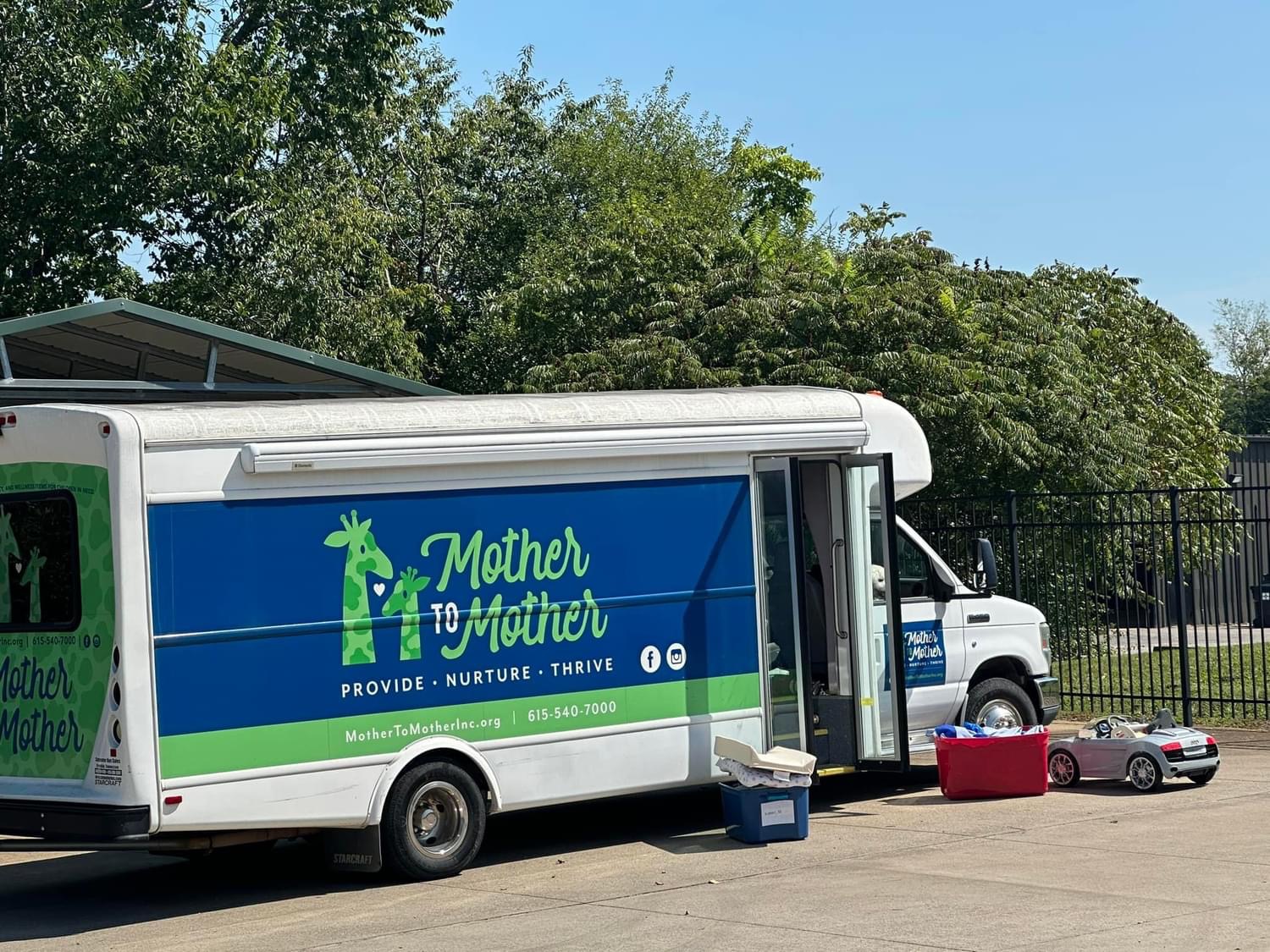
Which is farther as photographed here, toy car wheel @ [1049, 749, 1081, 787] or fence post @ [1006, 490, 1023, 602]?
fence post @ [1006, 490, 1023, 602]

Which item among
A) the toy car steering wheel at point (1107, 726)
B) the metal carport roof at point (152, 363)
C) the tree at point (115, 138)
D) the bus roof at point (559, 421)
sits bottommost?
the toy car steering wheel at point (1107, 726)

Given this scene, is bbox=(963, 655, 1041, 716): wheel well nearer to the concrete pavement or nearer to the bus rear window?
the concrete pavement

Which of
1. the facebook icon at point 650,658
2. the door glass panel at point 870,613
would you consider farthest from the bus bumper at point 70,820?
the door glass panel at point 870,613

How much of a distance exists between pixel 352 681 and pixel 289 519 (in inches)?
38.4

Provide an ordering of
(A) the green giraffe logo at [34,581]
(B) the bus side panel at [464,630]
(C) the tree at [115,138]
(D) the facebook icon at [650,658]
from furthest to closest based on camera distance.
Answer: (C) the tree at [115,138]
(D) the facebook icon at [650,658]
(A) the green giraffe logo at [34,581]
(B) the bus side panel at [464,630]

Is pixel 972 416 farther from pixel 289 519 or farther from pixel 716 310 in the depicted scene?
pixel 289 519

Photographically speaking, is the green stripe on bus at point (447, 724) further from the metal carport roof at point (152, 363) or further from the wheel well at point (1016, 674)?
the metal carport roof at point (152, 363)

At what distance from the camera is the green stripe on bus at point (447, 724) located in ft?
28.4

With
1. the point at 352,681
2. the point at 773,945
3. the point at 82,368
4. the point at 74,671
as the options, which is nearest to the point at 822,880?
the point at 773,945

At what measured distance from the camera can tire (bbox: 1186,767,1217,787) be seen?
11.8 metres

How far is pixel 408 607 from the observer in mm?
9516

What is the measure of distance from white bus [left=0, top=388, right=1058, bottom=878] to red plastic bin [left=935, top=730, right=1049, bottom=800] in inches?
19.7

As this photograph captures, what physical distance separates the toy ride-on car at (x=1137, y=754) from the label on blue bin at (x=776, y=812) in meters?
2.88

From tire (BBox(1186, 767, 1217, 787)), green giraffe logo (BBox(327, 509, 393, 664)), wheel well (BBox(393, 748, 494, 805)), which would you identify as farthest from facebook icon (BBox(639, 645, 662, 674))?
tire (BBox(1186, 767, 1217, 787))
